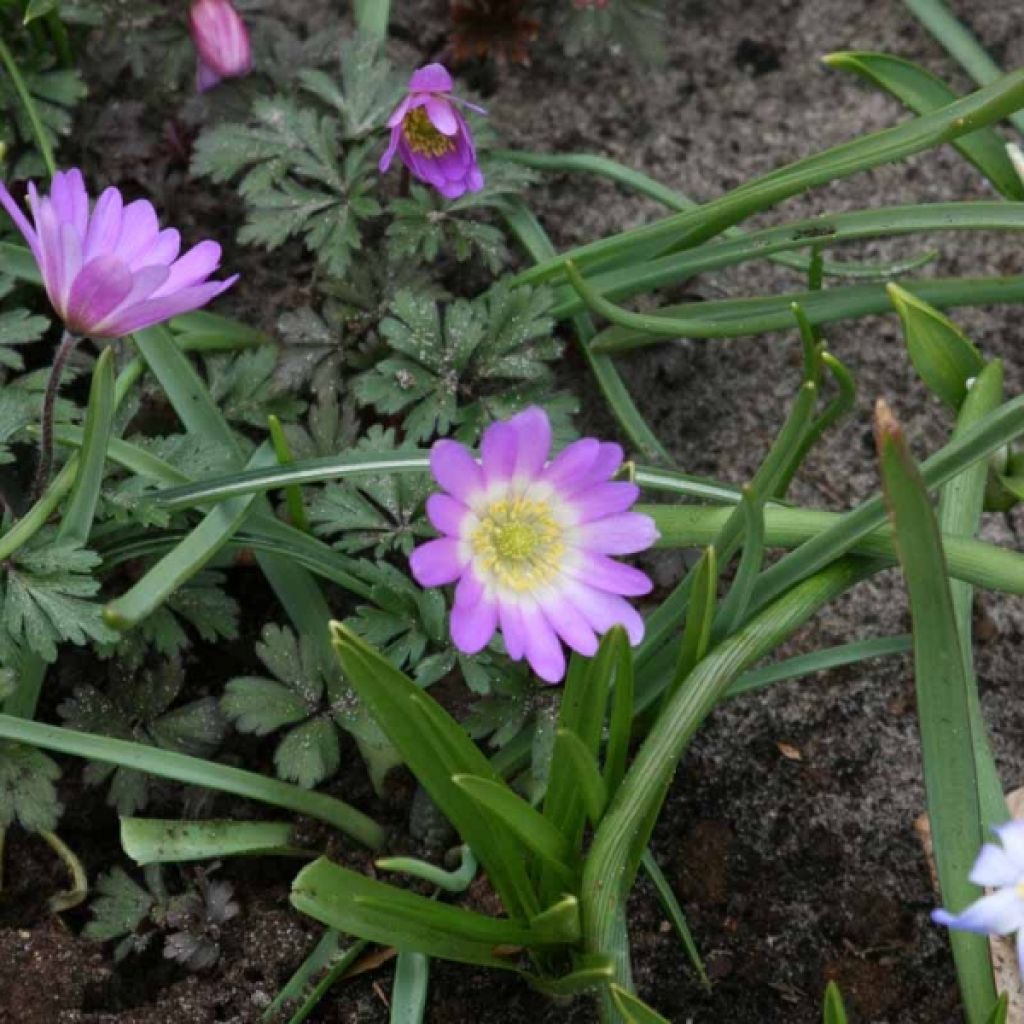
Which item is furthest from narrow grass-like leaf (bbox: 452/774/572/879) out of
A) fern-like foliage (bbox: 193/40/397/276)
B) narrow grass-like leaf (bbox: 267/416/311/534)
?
fern-like foliage (bbox: 193/40/397/276)

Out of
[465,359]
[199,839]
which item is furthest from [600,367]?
[199,839]

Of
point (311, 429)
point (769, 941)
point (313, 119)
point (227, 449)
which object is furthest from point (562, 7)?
point (769, 941)

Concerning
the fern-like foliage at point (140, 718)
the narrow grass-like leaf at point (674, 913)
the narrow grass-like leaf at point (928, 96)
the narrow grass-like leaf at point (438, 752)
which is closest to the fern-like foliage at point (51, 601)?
the fern-like foliage at point (140, 718)

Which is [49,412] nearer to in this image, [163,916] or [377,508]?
[377,508]

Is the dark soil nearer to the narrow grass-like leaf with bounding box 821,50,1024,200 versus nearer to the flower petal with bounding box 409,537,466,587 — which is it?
the narrow grass-like leaf with bounding box 821,50,1024,200

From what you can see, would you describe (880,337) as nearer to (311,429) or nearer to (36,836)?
(311,429)
